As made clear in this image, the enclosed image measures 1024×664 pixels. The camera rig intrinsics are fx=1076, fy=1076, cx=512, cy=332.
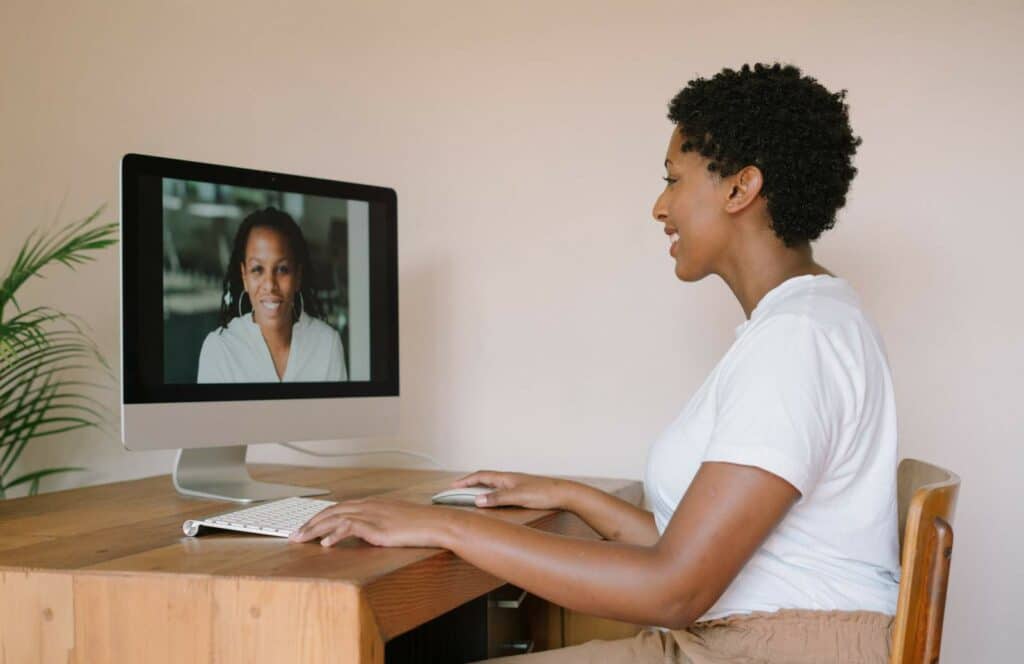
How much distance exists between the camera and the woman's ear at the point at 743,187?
4.67 feet

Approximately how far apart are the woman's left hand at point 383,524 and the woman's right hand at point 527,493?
32 cm

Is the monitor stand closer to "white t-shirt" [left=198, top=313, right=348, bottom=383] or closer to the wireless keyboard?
"white t-shirt" [left=198, top=313, right=348, bottom=383]

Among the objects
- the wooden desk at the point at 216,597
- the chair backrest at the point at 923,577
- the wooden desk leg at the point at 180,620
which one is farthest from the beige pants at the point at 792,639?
the wooden desk leg at the point at 180,620

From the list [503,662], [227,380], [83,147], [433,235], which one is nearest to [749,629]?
[503,662]

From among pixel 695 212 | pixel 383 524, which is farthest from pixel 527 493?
pixel 695 212

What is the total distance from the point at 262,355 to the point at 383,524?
634 mm

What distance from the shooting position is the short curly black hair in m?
1.41

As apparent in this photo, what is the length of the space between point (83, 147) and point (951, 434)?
2.17 meters

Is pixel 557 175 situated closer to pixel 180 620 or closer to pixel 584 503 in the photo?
pixel 584 503

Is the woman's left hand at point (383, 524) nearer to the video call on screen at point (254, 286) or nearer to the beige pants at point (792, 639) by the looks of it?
the beige pants at point (792, 639)

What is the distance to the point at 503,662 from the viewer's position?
1.45m

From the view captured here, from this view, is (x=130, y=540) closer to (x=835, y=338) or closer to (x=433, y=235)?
(x=835, y=338)

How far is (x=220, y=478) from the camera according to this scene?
6.43ft

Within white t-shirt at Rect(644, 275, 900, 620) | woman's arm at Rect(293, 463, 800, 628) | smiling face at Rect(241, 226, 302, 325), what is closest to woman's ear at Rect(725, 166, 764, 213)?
white t-shirt at Rect(644, 275, 900, 620)
